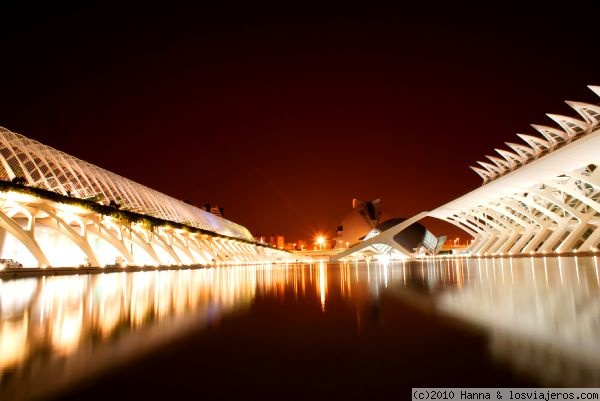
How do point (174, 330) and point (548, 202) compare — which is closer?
point (174, 330)

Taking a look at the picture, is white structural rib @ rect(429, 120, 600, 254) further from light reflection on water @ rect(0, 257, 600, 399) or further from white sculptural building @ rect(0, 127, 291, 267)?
white sculptural building @ rect(0, 127, 291, 267)

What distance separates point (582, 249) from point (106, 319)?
42670 millimetres

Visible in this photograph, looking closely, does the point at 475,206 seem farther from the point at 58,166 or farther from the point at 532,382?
the point at 532,382

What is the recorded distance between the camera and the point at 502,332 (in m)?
4.29

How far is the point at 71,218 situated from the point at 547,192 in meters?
44.4

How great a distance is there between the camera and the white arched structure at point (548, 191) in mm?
36281

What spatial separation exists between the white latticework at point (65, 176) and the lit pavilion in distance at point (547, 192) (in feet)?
121

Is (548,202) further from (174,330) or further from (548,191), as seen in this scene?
(174,330)

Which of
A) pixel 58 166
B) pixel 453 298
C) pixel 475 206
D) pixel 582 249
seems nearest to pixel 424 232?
pixel 475 206

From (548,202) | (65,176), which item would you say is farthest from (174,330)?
(548,202)

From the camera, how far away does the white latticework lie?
2991cm

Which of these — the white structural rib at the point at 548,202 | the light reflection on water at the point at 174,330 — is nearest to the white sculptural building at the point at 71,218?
the light reflection on water at the point at 174,330

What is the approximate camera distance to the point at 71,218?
102 ft

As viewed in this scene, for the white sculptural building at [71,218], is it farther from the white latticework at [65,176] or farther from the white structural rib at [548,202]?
the white structural rib at [548,202]
